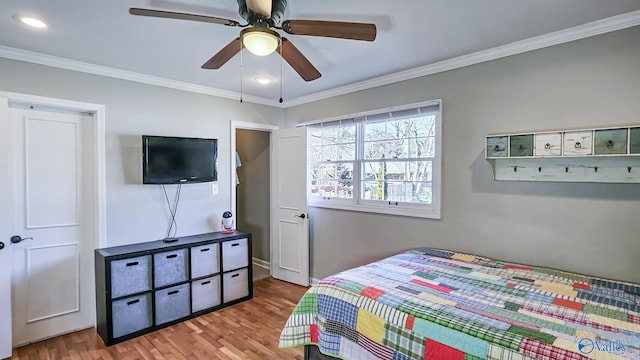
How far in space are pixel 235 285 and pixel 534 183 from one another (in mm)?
3088

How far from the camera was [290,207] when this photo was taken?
13.9 feet

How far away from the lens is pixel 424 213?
3.11 meters

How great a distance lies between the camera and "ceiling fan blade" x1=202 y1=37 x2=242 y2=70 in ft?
6.37

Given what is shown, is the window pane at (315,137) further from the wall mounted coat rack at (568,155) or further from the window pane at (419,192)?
the wall mounted coat rack at (568,155)

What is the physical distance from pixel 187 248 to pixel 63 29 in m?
2.06

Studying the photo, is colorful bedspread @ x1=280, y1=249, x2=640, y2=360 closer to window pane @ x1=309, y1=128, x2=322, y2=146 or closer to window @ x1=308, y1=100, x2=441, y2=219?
window @ x1=308, y1=100, x2=441, y2=219

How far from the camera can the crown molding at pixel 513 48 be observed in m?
2.11

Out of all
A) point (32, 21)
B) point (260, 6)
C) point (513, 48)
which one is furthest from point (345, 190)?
point (32, 21)

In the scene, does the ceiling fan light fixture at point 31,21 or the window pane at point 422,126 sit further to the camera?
the window pane at point 422,126

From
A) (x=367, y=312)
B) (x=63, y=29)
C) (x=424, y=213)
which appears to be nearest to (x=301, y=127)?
(x=424, y=213)

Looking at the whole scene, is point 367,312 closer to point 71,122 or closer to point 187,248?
point 187,248

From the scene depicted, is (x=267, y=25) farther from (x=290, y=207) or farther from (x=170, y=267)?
(x=290, y=207)

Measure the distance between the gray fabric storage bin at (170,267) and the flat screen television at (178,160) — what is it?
28.2 inches

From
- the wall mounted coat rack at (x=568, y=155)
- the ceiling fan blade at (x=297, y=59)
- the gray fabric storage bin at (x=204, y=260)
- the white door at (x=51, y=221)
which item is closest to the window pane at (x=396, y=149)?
the wall mounted coat rack at (x=568, y=155)
